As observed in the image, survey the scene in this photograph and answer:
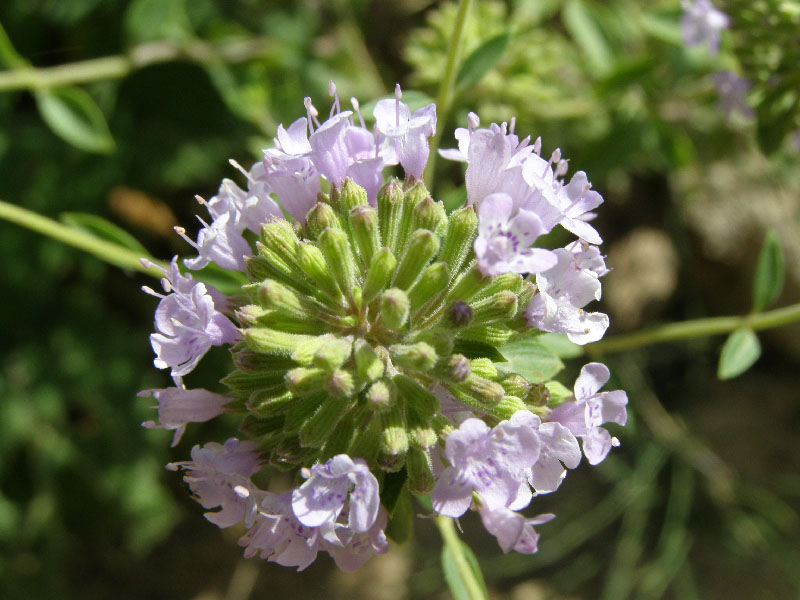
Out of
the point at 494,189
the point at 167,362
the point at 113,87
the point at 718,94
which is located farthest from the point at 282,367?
the point at 113,87

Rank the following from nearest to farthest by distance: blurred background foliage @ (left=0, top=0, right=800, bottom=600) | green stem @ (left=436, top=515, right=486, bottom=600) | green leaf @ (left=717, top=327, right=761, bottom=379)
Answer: green stem @ (left=436, top=515, right=486, bottom=600), green leaf @ (left=717, top=327, right=761, bottom=379), blurred background foliage @ (left=0, top=0, right=800, bottom=600)

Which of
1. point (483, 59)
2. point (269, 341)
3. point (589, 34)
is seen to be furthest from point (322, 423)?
point (589, 34)

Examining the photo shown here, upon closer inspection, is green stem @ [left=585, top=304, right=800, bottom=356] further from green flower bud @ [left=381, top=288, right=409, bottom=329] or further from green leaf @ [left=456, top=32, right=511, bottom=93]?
green flower bud @ [left=381, top=288, right=409, bottom=329]

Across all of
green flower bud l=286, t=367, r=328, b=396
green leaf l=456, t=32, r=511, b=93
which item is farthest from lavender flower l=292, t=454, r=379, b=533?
green leaf l=456, t=32, r=511, b=93

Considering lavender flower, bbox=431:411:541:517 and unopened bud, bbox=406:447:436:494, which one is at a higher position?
lavender flower, bbox=431:411:541:517

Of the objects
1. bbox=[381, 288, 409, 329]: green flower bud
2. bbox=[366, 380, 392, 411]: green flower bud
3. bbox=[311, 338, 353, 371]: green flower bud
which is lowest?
bbox=[366, 380, 392, 411]: green flower bud

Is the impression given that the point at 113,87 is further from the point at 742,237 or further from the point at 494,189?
the point at 742,237

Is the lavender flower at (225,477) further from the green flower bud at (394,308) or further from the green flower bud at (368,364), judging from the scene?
the green flower bud at (394,308)

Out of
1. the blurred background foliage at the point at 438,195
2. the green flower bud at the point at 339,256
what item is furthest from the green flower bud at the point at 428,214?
the blurred background foliage at the point at 438,195
